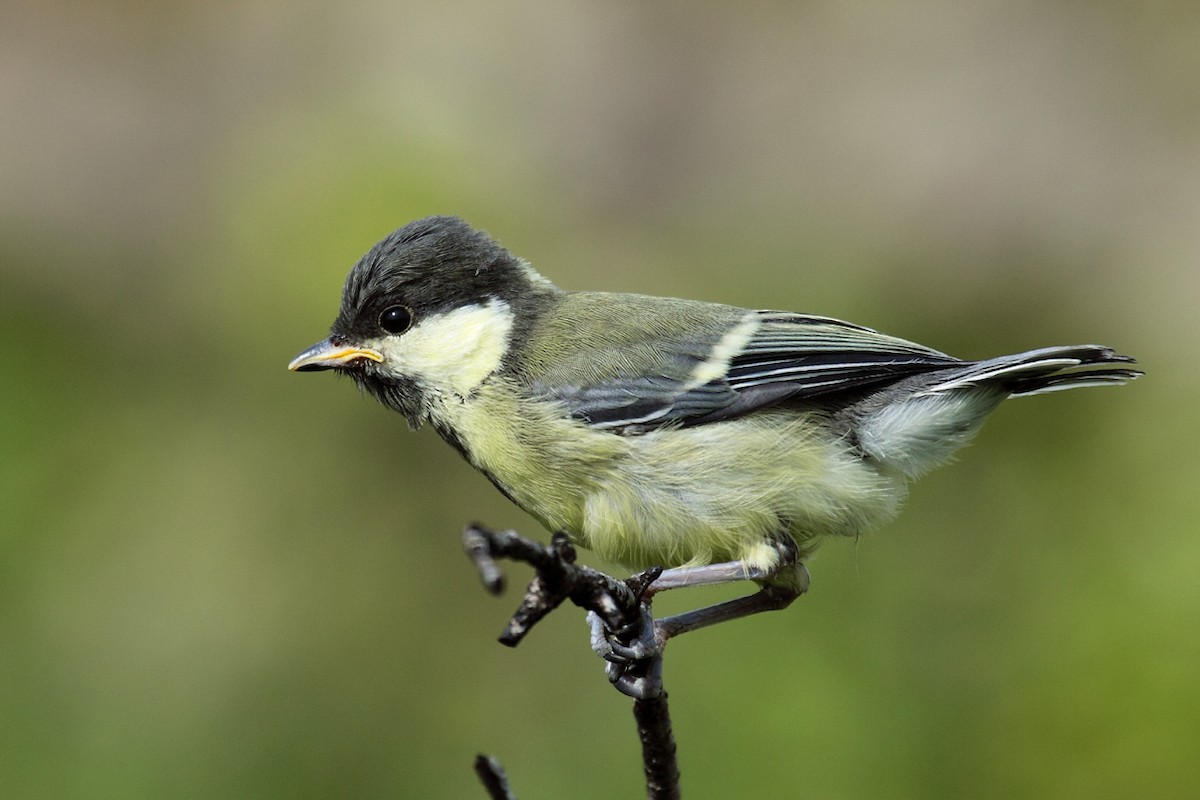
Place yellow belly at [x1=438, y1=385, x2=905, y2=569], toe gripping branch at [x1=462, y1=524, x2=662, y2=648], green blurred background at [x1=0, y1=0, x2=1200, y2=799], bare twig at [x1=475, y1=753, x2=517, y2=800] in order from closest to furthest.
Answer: toe gripping branch at [x1=462, y1=524, x2=662, y2=648] < bare twig at [x1=475, y1=753, x2=517, y2=800] < yellow belly at [x1=438, y1=385, x2=905, y2=569] < green blurred background at [x1=0, y1=0, x2=1200, y2=799]

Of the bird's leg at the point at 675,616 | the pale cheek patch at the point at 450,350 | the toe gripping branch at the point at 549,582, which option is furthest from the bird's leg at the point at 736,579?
the pale cheek patch at the point at 450,350

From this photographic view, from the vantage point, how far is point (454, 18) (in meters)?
5.37

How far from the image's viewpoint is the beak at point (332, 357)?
7.24 ft

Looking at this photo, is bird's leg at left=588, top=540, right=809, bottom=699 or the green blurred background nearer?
bird's leg at left=588, top=540, right=809, bottom=699

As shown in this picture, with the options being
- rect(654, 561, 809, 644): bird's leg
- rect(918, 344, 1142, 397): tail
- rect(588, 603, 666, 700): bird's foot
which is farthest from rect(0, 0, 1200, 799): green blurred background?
rect(588, 603, 666, 700): bird's foot

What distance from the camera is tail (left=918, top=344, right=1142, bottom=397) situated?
190 centimetres

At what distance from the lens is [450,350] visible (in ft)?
7.25

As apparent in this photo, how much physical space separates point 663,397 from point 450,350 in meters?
0.40

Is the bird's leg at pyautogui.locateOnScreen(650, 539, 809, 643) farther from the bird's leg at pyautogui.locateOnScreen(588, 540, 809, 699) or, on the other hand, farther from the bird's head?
the bird's head

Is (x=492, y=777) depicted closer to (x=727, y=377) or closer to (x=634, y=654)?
(x=634, y=654)

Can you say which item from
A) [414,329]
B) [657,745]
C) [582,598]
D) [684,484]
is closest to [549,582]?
[582,598]

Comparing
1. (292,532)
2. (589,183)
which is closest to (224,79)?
(589,183)

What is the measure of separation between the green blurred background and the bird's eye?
1009 mm

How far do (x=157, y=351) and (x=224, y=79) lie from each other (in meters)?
2.19
